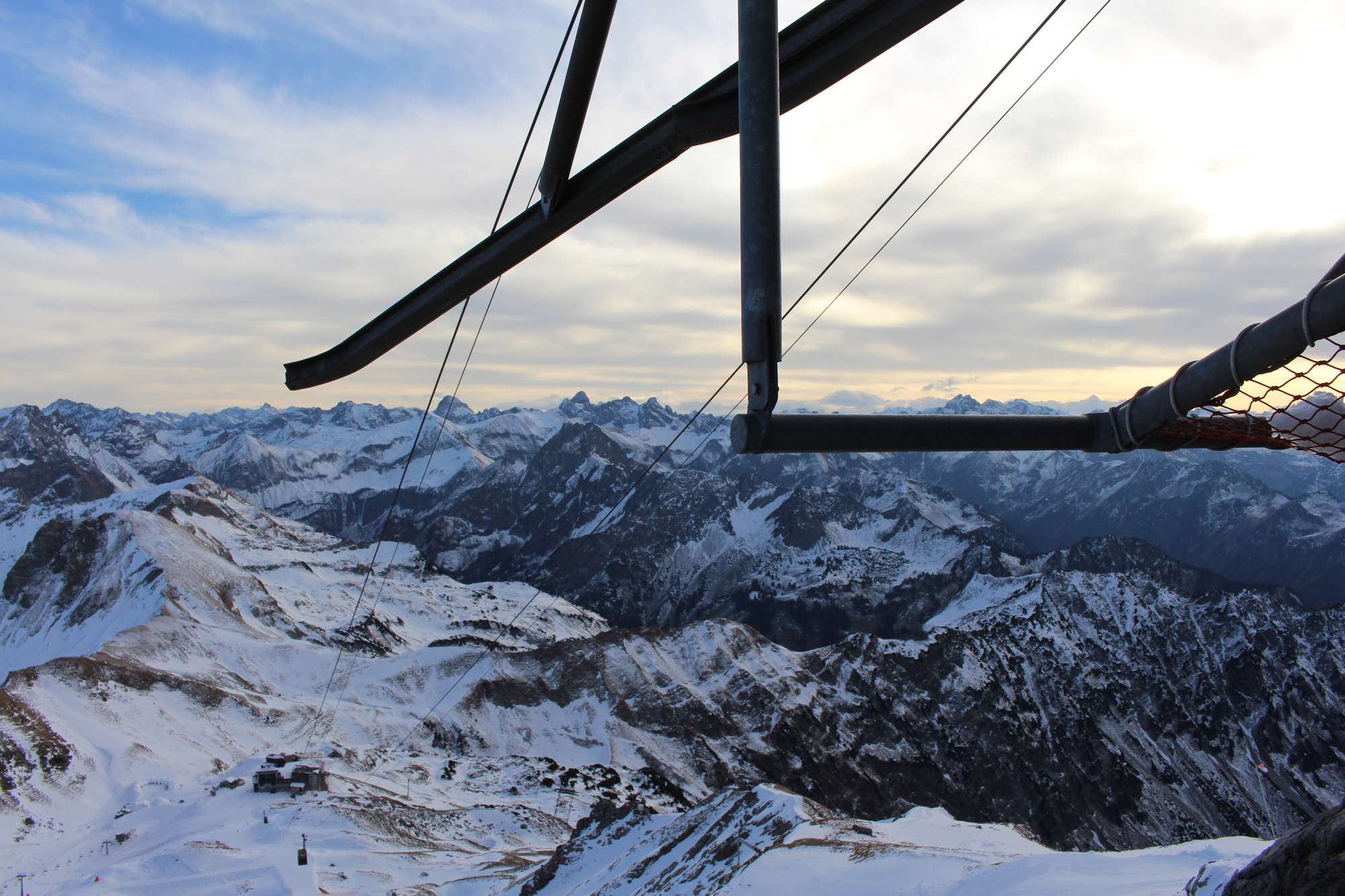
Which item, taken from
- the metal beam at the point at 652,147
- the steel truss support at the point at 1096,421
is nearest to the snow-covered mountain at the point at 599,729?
the steel truss support at the point at 1096,421

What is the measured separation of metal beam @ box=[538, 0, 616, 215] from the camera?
566 centimetres

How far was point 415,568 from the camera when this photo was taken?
622 feet

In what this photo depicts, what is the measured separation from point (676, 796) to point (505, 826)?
23825mm

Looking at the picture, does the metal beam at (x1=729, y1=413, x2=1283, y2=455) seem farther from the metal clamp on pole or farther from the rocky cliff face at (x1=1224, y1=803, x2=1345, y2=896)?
the rocky cliff face at (x1=1224, y1=803, x2=1345, y2=896)

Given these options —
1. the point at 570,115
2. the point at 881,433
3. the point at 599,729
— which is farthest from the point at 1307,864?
the point at 599,729

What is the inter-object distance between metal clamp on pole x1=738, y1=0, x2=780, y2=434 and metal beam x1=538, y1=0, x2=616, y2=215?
214cm

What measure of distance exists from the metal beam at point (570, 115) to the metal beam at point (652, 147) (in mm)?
106

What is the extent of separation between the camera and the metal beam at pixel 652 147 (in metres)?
4.59

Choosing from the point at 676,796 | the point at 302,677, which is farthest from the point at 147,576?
the point at 676,796

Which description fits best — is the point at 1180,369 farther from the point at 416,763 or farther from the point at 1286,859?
the point at 416,763

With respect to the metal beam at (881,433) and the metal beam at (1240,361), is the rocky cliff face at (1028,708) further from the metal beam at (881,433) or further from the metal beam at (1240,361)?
the metal beam at (881,433)

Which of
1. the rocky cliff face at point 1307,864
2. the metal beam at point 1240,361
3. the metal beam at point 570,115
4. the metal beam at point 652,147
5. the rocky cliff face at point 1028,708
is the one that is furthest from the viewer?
the rocky cliff face at point 1028,708

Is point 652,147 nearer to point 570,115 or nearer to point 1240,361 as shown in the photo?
point 570,115

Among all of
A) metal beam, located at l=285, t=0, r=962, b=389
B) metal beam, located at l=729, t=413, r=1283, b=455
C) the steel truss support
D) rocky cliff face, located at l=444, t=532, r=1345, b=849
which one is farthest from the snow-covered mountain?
metal beam, located at l=285, t=0, r=962, b=389
